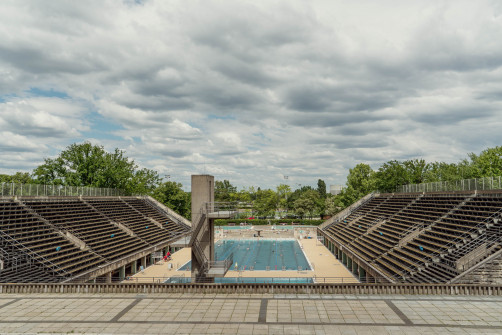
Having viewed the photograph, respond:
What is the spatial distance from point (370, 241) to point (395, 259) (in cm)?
860

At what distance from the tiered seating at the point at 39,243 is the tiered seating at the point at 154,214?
21.4 m

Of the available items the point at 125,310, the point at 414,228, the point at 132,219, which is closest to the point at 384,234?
the point at 414,228

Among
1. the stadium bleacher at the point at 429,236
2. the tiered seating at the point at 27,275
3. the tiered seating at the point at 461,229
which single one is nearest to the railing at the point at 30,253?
the tiered seating at the point at 27,275

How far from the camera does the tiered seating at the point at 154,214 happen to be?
49.9m

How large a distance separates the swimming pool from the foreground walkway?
2208 centimetres

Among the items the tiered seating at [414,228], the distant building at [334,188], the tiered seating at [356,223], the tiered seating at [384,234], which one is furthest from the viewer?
the distant building at [334,188]

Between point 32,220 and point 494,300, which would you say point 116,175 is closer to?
point 32,220

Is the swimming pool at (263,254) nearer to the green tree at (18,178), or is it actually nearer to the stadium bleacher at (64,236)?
the stadium bleacher at (64,236)

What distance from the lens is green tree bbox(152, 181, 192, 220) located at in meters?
67.4

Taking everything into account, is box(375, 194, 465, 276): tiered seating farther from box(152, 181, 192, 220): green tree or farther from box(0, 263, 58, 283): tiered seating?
box(152, 181, 192, 220): green tree

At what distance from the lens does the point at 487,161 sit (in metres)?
51.5

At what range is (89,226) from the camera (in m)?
33.3

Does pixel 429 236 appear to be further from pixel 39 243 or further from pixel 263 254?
pixel 39 243

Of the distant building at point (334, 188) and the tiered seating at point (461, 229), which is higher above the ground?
the distant building at point (334, 188)
